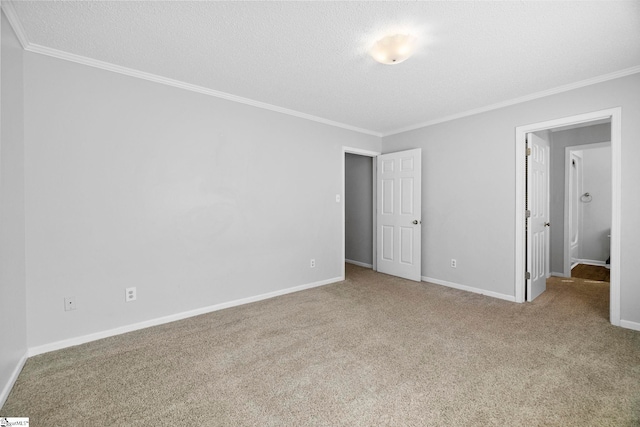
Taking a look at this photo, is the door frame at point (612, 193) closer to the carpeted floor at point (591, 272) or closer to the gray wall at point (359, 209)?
the carpeted floor at point (591, 272)

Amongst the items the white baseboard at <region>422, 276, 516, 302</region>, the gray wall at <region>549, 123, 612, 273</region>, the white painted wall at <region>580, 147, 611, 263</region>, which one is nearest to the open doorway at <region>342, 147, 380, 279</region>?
the white baseboard at <region>422, 276, 516, 302</region>

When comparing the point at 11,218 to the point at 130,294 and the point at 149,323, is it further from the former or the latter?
the point at 149,323

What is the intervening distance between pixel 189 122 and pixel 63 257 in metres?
1.60

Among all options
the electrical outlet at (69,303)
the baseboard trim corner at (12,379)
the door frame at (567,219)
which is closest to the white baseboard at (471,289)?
the door frame at (567,219)

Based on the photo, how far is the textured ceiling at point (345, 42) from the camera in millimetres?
1780

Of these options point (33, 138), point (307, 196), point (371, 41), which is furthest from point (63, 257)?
point (371, 41)

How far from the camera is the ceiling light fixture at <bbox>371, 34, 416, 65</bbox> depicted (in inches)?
80.5

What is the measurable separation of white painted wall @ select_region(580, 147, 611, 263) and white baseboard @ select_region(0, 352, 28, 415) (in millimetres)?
8045

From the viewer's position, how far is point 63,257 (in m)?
2.28

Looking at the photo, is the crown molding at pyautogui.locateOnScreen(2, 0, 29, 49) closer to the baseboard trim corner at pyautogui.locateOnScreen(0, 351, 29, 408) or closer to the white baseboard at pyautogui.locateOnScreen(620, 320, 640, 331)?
the baseboard trim corner at pyautogui.locateOnScreen(0, 351, 29, 408)

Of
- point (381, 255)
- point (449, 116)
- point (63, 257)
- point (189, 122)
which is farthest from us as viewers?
point (381, 255)

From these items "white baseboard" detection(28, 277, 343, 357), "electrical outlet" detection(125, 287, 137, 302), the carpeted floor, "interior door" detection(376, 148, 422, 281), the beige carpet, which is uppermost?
"interior door" detection(376, 148, 422, 281)

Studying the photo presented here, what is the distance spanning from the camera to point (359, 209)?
541cm

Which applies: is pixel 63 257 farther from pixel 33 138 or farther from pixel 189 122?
pixel 189 122
